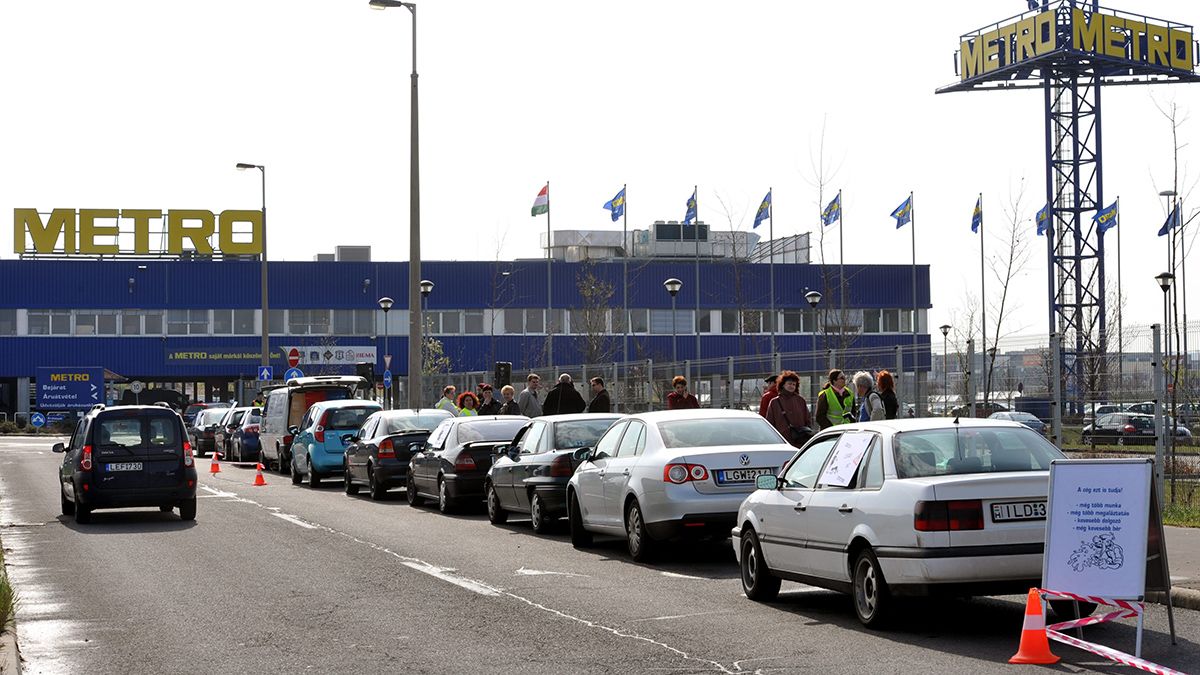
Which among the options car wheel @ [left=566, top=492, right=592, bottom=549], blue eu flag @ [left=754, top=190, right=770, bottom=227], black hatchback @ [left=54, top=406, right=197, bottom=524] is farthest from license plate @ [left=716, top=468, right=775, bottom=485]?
blue eu flag @ [left=754, top=190, right=770, bottom=227]

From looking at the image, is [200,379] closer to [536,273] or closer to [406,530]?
[536,273]

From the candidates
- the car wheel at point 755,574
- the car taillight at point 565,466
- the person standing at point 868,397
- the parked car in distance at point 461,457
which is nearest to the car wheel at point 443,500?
the parked car in distance at point 461,457

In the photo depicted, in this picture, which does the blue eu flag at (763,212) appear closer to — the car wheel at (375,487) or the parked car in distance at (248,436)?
the parked car in distance at (248,436)

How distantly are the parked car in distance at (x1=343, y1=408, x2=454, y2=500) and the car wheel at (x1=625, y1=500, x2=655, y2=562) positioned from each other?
9.93 metres

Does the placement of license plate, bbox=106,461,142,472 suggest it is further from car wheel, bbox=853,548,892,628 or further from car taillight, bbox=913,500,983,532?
car taillight, bbox=913,500,983,532

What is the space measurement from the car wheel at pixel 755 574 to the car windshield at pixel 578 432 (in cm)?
671

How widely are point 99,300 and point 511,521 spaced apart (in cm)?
6224

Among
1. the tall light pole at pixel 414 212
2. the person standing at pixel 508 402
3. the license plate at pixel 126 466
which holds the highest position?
the tall light pole at pixel 414 212

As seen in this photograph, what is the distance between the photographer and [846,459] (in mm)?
11258

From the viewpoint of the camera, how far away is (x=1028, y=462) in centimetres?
1059

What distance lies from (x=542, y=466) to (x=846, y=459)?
8409mm

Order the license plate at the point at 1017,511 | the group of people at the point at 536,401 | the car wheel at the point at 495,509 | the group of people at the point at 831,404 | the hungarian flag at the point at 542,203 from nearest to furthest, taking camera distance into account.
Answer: the license plate at the point at 1017,511 < the group of people at the point at 831,404 < the car wheel at the point at 495,509 < the group of people at the point at 536,401 < the hungarian flag at the point at 542,203

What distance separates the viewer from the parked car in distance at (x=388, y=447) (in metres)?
26.1

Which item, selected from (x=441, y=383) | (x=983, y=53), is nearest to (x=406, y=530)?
(x=441, y=383)
